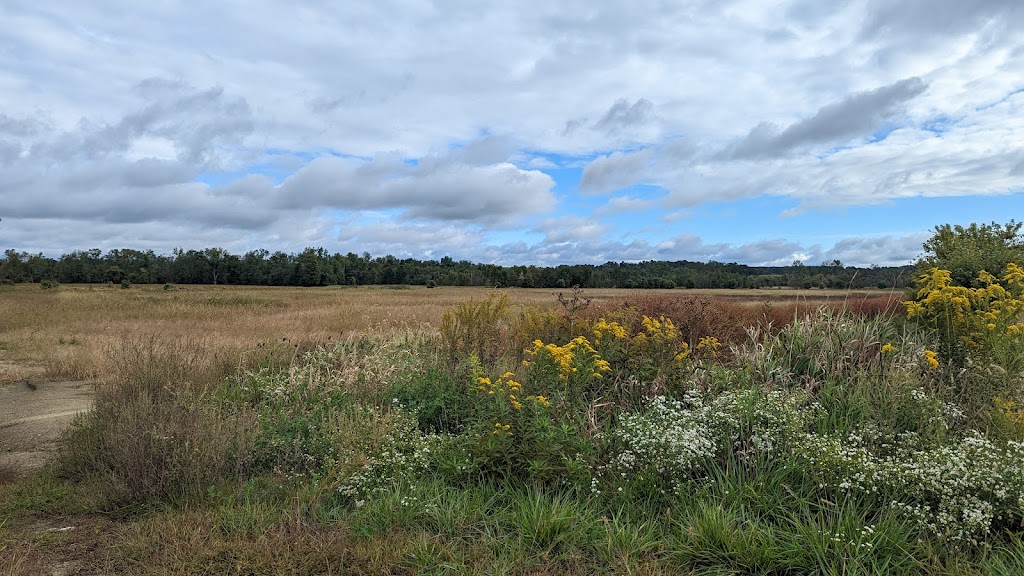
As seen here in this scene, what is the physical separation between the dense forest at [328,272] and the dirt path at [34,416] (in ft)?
214

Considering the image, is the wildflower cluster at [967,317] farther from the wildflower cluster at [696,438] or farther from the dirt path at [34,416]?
the dirt path at [34,416]

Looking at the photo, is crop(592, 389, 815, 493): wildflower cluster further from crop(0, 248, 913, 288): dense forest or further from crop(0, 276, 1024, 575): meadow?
crop(0, 248, 913, 288): dense forest

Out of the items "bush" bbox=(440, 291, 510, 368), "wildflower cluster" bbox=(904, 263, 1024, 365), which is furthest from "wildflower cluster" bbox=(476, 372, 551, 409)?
"wildflower cluster" bbox=(904, 263, 1024, 365)

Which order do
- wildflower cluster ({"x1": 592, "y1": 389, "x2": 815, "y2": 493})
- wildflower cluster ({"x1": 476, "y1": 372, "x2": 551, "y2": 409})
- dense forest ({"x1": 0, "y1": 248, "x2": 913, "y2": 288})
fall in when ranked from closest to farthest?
1. wildflower cluster ({"x1": 592, "y1": 389, "x2": 815, "y2": 493})
2. wildflower cluster ({"x1": 476, "y1": 372, "x2": 551, "y2": 409})
3. dense forest ({"x1": 0, "y1": 248, "x2": 913, "y2": 288})

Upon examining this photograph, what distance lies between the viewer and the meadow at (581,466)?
377 cm

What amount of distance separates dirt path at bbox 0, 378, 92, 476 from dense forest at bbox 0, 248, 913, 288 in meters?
65.3

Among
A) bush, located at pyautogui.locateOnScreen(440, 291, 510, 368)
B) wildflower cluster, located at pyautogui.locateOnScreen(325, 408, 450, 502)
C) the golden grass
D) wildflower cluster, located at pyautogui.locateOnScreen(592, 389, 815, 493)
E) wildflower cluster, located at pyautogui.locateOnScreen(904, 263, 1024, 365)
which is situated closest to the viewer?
wildflower cluster, located at pyautogui.locateOnScreen(592, 389, 815, 493)

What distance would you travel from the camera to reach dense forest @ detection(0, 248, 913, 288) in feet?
251

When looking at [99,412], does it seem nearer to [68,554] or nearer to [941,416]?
[68,554]

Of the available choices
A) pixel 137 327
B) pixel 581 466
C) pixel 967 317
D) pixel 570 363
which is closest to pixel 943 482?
pixel 581 466

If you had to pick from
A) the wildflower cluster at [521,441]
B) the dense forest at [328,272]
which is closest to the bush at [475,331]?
the wildflower cluster at [521,441]

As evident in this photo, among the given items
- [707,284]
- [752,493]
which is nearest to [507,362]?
[752,493]

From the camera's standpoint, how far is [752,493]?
4281 millimetres

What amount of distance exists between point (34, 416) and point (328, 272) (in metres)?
79.5
